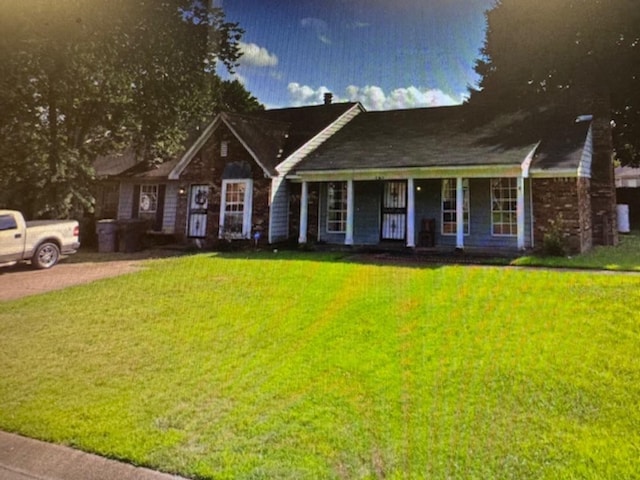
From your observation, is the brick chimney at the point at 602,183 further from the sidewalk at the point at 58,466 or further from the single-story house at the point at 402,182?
the sidewalk at the point at 58,466

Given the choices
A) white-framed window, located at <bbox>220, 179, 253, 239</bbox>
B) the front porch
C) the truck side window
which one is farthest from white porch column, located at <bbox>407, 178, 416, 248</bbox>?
the truck side window

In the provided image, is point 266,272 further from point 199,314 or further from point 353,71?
point 353,71

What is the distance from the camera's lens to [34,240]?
1170cm

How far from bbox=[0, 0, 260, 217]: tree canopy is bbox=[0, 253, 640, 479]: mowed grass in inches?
401

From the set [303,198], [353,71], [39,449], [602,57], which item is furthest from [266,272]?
[602,57]

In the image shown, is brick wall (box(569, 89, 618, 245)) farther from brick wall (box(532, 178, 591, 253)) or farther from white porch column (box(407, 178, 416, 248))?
white porch column (box(407, 178, 416, 248))

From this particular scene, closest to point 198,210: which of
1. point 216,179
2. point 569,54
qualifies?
point 216,179

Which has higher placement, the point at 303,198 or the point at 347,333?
the point at 303,198

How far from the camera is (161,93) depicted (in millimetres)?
18562

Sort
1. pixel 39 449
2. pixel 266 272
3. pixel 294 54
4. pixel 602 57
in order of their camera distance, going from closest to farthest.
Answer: pixel 39 449, pixel 266 272, pixel 294 54, pixel 602 57

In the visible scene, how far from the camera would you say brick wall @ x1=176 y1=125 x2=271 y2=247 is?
51.9 ft

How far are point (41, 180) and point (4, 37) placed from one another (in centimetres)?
475

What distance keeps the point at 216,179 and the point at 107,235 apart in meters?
4.58

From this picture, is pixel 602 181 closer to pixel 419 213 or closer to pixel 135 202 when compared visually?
pixel 419 213
